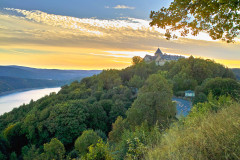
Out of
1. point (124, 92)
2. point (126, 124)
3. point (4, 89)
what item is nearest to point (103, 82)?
point (124, 92)

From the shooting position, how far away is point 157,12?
7.68m

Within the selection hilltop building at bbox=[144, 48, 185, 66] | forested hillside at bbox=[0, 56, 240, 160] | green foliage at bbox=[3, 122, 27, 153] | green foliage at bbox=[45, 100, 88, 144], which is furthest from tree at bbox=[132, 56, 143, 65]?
green foliage at bbox=[3, 122, 27, 153]

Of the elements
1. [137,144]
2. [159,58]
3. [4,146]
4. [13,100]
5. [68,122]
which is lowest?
[13,100]

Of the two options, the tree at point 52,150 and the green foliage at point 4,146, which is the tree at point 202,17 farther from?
the green foliage at point 4,146

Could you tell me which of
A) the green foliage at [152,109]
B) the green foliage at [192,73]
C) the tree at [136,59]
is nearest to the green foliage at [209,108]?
the green foliage at [152,109]

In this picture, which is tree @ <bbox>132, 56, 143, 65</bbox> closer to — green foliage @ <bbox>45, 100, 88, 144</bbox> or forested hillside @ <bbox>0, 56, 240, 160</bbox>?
forested hillside @ <bbox>0, 56, 240, 160</bbox>

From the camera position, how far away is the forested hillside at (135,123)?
432 centimetres

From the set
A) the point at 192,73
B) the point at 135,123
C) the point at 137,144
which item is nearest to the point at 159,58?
the point at 192,73

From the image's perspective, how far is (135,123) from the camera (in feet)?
68.8

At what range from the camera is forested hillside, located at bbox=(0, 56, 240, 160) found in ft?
14.2

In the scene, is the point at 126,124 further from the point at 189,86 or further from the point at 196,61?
the point at 196,61

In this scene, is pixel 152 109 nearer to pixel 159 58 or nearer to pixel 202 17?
pixel 202 17

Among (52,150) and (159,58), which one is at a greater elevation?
(159,58)

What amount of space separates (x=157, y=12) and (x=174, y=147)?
5795mm
